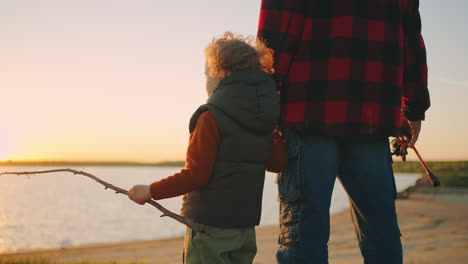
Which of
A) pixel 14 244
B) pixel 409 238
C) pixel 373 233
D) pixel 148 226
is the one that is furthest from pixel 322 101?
pixel 148 226

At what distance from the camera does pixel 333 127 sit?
1845 millimetres

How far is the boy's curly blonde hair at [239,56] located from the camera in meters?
1.93

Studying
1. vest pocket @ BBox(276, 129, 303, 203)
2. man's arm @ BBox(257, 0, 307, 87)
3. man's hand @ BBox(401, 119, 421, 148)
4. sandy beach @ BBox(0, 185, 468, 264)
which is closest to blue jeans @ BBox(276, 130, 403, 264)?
vest pocket @ BBox(276, 129, 303, 203)

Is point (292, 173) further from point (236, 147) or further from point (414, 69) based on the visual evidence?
point (414, 69)

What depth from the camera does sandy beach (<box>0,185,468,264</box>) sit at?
4086mm

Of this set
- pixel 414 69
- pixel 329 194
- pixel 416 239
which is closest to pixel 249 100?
pixel 329 194

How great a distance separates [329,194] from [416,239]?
3747 millimetres

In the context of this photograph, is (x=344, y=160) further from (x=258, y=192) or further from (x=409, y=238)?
(x=409, y=238)

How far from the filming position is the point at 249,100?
1866 mm

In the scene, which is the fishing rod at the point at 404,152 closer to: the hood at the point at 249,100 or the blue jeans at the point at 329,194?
the blue jeans at the point at 329,194

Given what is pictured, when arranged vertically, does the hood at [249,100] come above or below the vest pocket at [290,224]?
above

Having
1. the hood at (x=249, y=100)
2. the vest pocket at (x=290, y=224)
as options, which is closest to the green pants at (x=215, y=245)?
the vest pocket at (x=290, y=224)

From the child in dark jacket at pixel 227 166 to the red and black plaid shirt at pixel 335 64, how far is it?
0.28 ft

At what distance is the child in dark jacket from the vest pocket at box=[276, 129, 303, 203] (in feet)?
0.18
